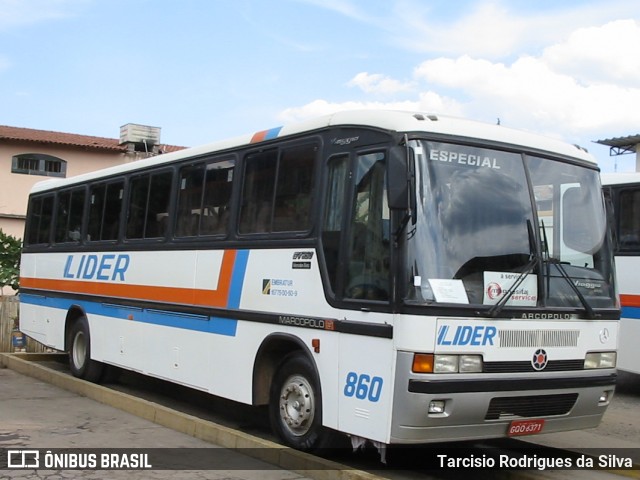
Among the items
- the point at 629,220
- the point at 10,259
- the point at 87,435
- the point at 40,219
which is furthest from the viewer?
→ the point at 10,259

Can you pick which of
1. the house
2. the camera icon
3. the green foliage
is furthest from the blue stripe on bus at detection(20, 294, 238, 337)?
the house

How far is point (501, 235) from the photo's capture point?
684cm

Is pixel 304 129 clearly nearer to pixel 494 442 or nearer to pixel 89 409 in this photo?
pixel 494 442

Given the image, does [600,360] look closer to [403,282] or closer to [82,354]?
[403,282]

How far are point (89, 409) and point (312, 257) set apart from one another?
14.4 feet

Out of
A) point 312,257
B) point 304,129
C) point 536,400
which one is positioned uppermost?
point 304,129

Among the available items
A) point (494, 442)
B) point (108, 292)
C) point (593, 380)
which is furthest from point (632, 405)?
point (108, 292)

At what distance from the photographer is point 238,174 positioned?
9102 mm

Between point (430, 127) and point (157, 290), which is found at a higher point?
point (430, 127)

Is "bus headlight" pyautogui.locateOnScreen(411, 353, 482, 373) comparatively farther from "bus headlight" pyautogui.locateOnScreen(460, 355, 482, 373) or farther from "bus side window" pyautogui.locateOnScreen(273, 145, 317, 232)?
"bus side window" pyautogui.locateOnScreen(273, 145, 317, 232)

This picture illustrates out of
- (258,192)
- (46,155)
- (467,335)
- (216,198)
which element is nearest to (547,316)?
(467,335)

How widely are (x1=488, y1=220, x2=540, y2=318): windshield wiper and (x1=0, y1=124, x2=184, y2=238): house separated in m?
28.4

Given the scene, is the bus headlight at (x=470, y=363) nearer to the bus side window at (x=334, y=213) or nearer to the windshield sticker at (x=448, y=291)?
the windshield sticker at (x=448, y=291)

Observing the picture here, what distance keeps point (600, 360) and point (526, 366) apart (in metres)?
1.02
